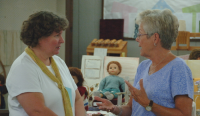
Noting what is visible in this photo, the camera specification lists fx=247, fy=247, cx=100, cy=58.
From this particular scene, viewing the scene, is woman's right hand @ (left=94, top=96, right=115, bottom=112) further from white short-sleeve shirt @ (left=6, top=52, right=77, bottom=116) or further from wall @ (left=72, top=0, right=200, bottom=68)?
wall @ (left=72, top=0, right=200, bottom=68)

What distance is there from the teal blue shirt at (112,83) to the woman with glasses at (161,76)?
228 centimetres

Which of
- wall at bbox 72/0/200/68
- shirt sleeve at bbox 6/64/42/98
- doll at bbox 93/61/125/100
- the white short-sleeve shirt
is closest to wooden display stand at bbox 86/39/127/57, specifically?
doll at bbox 93/61/125/100

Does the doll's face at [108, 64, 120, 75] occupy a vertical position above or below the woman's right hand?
below

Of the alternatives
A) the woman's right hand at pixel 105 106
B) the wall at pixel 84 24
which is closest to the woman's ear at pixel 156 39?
the woman's right hand at pixel 105 106

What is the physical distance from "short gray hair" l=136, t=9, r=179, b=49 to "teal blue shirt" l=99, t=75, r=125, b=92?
8.05ft

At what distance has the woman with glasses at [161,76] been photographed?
4.46 feet

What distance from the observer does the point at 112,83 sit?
3.93 meters

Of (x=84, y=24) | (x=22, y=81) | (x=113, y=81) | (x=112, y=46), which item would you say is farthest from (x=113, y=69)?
(x=22, y=81)

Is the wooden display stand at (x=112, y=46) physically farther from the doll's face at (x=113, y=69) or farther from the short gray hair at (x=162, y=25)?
the short gray hair at (x=162, y=25)

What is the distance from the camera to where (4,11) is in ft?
11.5

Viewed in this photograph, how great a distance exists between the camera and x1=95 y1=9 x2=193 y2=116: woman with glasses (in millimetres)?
1358

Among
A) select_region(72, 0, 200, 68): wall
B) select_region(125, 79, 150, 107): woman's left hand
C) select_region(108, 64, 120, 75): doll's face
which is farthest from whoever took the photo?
select_region(72, 0, 200, 68): wall

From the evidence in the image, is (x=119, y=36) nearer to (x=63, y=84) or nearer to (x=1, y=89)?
(x=1, y=89)

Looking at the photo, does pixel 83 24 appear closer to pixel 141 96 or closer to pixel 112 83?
pixel 112 83
